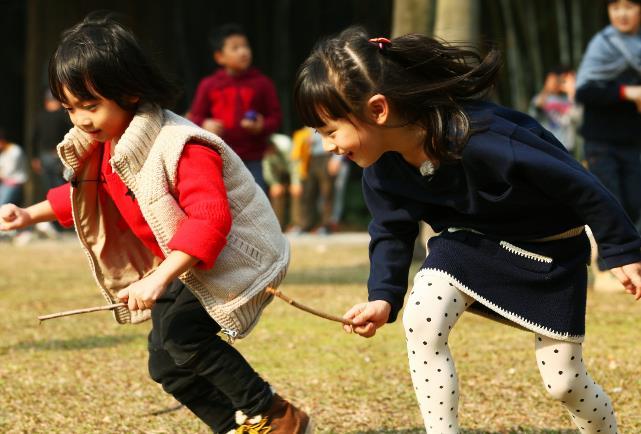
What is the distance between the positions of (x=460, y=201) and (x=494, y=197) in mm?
101

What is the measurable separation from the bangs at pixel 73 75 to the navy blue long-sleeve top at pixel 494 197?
2.58ft

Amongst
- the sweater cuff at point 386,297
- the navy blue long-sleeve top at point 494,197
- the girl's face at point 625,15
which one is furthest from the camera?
the girl's face at point 625,15

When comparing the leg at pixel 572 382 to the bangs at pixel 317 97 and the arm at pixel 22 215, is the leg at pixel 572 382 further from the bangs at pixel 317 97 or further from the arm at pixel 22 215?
the arm at pixel 22 215

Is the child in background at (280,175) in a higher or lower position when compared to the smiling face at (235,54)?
lower

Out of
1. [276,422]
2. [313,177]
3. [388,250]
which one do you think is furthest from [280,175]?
[388,250]

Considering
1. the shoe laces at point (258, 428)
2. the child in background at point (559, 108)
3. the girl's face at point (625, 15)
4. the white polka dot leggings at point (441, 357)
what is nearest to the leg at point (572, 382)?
the white polka dot leggings at point (441, 357)

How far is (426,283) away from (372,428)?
3.36ft

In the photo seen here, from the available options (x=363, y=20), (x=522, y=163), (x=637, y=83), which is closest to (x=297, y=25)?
(x=363, y=20)

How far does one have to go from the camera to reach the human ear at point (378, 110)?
9.48 feet

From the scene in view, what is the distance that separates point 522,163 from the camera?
281 cm

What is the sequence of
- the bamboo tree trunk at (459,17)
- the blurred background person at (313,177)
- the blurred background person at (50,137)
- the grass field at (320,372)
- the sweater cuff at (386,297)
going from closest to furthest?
the sweater cuff at (386,297) → the grass field at (320,372) → the bamboo tree trunk at (459,17) → the blurred background person at (50,137) → the blurred background person at (313,177)

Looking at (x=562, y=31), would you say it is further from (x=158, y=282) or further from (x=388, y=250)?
(x=158, y=282)

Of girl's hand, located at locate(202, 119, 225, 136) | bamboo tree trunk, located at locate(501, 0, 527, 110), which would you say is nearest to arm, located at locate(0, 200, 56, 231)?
girl's hand, located at locate(202, 119, 225, 136)

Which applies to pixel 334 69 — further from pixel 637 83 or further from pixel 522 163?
pixel 637 83
